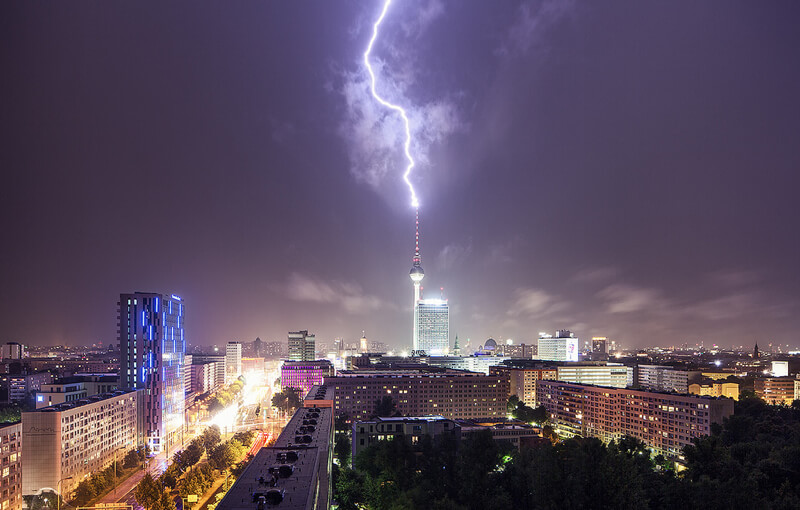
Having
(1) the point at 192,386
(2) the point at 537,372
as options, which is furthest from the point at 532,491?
(1) the point at 192,386

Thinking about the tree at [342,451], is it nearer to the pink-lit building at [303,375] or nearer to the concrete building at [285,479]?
the concrete building at [285,479]

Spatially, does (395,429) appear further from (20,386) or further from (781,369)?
(781,369)

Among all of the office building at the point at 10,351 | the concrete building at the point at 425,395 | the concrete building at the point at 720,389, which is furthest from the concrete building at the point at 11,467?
the office building at the point at 10,351

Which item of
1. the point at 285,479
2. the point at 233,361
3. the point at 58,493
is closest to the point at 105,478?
the point at 58,493

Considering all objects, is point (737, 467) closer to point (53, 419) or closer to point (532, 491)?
point (532, 491)

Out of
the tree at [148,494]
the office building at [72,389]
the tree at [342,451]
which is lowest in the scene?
the tree at [342,451]

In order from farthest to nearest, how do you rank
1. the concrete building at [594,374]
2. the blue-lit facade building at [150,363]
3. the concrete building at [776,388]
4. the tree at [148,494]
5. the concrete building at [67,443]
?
the concrete building at [594,374] → the concrete building at [776,388] → the blue-lit facade building at [150,363] → the concrete building at [67,443] → the tree at [148,494]
